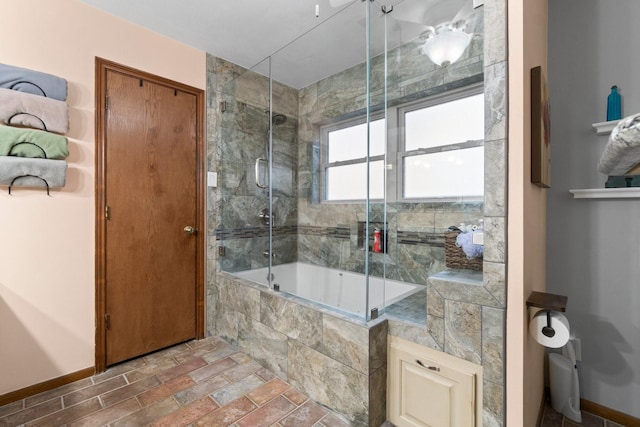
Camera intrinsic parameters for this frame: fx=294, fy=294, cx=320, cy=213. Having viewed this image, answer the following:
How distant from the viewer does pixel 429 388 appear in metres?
1.46

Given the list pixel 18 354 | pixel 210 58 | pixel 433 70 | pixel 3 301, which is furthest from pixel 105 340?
pixel 433 70

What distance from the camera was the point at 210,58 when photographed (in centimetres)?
269

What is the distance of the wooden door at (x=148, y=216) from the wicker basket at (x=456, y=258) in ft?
6.87

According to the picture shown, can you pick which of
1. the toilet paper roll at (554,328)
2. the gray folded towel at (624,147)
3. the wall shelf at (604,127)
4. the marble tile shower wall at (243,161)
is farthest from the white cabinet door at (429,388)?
the marble tile shower wall at (243,161)

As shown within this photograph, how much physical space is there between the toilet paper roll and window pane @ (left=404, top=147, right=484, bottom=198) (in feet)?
2.19

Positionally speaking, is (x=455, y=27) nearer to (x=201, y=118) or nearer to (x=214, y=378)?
(x=201, y=118)

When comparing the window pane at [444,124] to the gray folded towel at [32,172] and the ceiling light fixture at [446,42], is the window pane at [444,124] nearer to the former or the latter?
the ceiling light fixture at [446,42]

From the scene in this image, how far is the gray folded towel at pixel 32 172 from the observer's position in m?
1.70

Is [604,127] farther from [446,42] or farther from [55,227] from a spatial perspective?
[55,227]

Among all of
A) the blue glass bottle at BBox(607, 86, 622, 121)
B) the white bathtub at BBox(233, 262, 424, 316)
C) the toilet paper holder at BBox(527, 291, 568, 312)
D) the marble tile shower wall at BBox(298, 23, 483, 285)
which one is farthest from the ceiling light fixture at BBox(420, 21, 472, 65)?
the white bathtub at BBox(233, 262, 424, 316)

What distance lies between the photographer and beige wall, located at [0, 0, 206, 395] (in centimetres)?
180

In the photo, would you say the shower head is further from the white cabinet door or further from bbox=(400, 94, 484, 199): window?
the white cabinet door

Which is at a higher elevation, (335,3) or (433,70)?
(335,3)

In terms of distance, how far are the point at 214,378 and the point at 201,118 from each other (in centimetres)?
214
